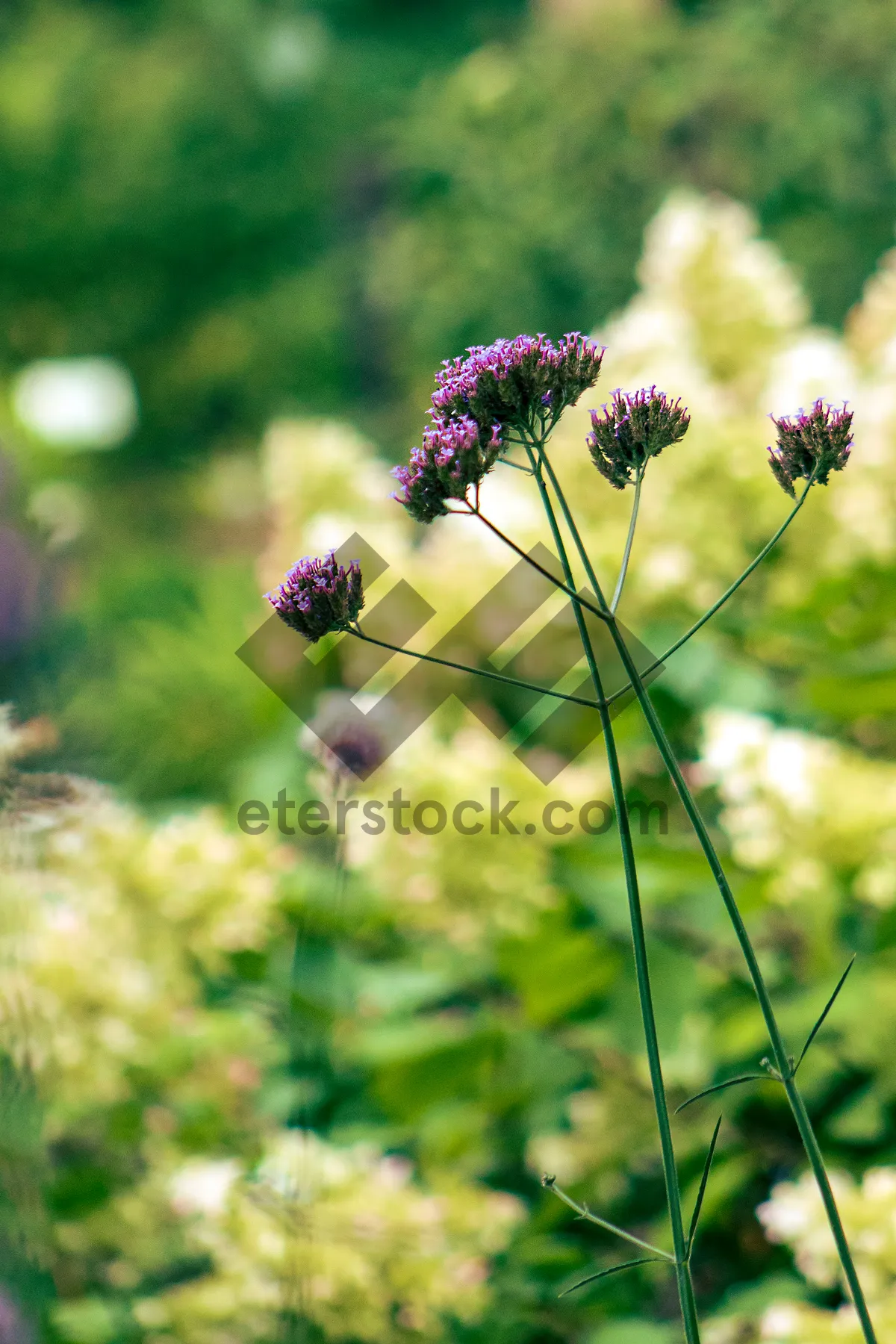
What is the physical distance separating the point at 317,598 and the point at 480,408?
0.05m

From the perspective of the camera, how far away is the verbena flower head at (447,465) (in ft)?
0.69

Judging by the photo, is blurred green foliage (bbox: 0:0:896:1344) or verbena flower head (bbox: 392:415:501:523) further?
blurred green foliage (bbox: 0:0:896:1344)

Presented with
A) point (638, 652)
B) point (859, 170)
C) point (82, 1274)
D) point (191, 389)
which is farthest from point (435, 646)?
point (191, 389)

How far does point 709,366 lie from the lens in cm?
93

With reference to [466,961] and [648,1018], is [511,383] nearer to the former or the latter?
[648,1018]

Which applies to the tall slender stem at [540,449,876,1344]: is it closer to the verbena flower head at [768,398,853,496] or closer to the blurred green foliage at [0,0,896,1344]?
the verbena flower head at [768,398,853,496]

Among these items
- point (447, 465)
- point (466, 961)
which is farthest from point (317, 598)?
point (466, 961)

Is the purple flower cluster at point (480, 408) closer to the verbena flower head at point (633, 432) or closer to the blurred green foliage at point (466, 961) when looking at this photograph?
the verbena flower head at point (633, 432)

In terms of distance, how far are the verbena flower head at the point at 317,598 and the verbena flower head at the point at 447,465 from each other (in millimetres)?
18

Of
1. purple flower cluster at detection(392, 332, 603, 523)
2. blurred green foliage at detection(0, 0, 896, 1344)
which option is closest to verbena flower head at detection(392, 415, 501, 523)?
purple flower cluster at detection(392, 332, 603, 523)

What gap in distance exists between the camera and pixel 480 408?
0.22 m

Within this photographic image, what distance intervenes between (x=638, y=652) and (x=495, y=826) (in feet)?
0.46

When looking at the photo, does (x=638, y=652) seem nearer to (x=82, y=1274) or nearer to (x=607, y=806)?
(x=607, y=806)

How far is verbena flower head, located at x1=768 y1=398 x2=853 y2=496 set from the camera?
22 cm
